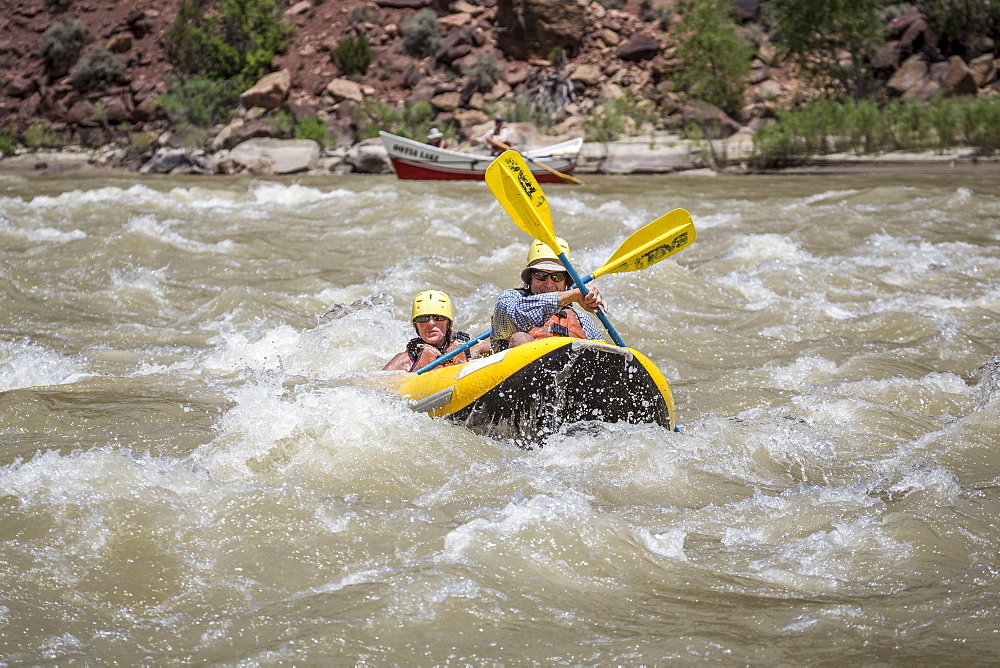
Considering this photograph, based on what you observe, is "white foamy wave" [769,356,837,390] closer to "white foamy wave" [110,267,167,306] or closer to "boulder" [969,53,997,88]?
"white foamy wave" [110,267,167,306]

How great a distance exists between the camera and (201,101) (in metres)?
26.0

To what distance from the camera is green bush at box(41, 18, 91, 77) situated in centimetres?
3128

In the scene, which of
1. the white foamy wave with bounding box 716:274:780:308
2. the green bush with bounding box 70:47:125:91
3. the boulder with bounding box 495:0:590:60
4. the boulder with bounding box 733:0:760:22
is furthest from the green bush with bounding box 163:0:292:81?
the white foamy wave with bounding box 716:274:780:308

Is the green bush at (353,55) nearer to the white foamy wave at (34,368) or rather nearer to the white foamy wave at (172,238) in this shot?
the white foamy wave at (172,238)

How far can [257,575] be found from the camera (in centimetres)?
329

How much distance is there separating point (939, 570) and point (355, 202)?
36.8 feet

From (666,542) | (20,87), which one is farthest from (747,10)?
(666,542)

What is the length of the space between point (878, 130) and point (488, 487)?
15131 millimetres

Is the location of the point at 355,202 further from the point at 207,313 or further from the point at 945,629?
the point at 945,629

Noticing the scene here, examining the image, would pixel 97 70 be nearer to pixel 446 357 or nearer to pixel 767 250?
pixel 767 250

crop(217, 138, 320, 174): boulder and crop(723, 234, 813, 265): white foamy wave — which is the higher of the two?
crop(217, 138, 320, 174): boulder

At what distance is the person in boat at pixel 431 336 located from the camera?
213 inches

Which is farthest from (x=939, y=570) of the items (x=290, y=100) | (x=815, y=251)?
(x=290, y=100)

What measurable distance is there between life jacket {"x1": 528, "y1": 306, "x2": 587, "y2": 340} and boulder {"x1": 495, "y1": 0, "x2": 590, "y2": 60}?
74.5 ft
